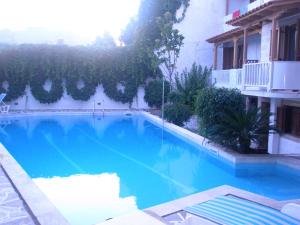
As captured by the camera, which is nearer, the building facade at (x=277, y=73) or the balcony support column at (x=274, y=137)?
the building facade at (x=277, y=73)

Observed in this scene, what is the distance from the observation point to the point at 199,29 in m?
24.3

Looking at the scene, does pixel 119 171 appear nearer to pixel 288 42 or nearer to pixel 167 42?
pixel 288 42

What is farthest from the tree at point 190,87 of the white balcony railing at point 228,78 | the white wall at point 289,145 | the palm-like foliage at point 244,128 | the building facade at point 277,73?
the palm-like foliage at point 244,128

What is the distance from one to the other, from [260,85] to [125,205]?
6.05 meters

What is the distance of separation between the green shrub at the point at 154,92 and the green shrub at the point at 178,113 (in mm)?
5683

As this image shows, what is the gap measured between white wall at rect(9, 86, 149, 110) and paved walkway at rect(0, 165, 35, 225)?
1720cm

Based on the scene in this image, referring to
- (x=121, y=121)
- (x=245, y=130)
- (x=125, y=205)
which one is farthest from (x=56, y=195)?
(x=121, y=121)

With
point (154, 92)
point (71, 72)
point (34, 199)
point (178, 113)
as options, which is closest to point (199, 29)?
point (154, 92)

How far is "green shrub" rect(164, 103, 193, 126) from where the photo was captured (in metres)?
17.4

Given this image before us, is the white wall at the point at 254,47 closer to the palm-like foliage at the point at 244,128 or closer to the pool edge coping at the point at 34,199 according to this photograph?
the palm-like foliage at the point at 244,128

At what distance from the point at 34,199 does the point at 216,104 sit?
24.8ft

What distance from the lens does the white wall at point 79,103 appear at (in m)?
23.2

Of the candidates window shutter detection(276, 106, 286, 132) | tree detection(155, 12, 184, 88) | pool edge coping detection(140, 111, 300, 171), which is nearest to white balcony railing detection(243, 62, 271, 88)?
window shutter detection(276, 106, 286, 132)

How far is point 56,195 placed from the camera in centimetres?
827
